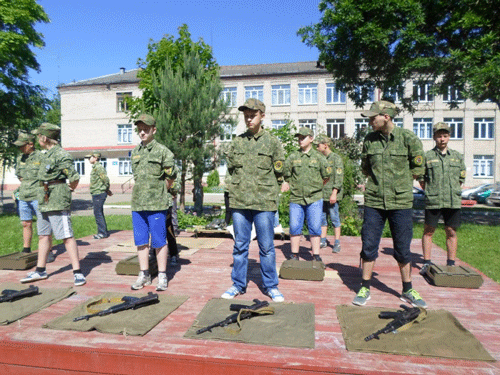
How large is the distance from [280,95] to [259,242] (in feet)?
115

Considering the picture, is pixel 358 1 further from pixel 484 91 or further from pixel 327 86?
pixel 327 86

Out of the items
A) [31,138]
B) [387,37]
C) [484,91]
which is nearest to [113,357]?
[31,138]

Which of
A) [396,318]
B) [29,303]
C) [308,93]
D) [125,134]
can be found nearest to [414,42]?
[396,318]

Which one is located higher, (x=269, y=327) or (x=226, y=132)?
(x=226, y=132)

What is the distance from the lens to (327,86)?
36.7 metres

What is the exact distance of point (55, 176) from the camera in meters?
4.64

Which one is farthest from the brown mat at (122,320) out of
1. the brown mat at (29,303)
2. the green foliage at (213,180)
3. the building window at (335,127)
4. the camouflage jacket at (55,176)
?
the building window at (335,127)

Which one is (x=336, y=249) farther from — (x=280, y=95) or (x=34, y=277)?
(x=280, y=95)

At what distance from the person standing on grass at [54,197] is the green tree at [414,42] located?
10.8 m

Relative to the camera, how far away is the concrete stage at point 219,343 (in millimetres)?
2664

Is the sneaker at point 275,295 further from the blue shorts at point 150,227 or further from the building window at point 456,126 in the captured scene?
the building window at point 456,126

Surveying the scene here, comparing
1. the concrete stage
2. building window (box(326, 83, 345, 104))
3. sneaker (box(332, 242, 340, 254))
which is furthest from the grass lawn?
building window (box(326, 83, 345, 104))

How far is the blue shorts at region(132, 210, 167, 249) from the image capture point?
175 inches

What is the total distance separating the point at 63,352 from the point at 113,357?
1.32 feet
